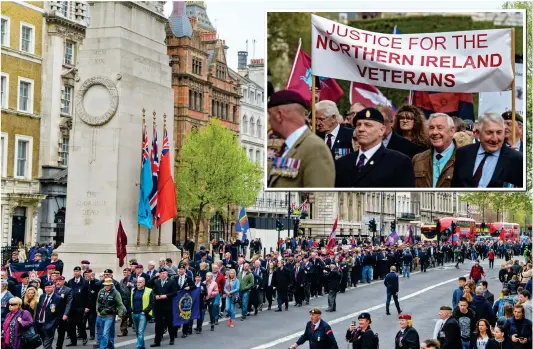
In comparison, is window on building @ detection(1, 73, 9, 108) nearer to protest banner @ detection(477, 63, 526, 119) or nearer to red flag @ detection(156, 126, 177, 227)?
red flag @ detection(156, 126, 177, 227)

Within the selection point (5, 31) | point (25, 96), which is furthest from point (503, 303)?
point (25, 96)

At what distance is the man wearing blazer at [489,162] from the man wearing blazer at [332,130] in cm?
153

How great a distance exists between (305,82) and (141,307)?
8.62 metres

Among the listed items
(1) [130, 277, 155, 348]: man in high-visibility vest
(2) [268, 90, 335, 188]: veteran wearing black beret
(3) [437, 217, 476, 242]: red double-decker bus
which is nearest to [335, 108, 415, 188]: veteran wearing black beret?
(2) [268, 90, 335, 188]: veteran wearing black beret

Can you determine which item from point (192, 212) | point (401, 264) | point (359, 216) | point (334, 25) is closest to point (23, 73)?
point (192, 212)

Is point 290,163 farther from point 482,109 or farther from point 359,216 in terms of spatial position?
point 359,216

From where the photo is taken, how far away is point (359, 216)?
288ft

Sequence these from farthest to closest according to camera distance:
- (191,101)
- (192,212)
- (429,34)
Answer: (191,101)
(192,212)
(429,34)

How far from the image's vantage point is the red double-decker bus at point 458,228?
6744 centimetres

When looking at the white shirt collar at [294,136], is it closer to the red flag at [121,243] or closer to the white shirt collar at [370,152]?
the white shirt collar at [370,152]

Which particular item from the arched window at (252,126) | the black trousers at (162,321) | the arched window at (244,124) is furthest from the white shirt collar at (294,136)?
the arched window at (252,126)

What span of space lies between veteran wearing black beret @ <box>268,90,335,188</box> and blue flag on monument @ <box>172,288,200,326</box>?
961 centimetres

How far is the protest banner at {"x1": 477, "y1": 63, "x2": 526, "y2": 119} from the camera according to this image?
1119 cm

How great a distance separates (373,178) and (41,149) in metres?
41.5
